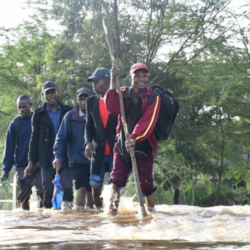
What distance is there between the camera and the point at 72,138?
28.1 feet

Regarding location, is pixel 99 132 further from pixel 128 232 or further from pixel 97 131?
pixel 128 232

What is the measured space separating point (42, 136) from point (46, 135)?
→ 0.06 m

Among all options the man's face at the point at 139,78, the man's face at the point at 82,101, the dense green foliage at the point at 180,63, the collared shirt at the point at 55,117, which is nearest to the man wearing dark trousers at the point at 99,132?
the man's face at the point at 82,101

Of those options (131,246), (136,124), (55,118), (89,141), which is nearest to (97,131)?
(89,141)

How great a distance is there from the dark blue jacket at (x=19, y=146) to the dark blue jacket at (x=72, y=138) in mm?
1507

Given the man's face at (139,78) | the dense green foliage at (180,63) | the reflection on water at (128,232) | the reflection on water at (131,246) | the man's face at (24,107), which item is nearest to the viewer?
the reflection on water at (131,246)

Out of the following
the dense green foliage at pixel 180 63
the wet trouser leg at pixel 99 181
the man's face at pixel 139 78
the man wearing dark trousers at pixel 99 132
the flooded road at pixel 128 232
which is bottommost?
the flooded road at pixel 128 232

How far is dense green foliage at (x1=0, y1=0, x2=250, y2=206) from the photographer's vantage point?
583 inches

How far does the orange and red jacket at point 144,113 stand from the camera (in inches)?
263

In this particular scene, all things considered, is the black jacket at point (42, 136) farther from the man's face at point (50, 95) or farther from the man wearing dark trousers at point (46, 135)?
the man's face at point (50, 95)

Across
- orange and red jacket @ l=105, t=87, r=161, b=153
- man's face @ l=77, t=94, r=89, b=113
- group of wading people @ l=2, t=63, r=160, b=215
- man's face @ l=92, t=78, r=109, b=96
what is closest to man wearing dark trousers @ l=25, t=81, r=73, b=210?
group of wading people @ l=2, t=63, r=160, b=215

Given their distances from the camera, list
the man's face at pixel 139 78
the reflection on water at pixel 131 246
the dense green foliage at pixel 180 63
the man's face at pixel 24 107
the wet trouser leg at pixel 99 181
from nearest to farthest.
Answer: the reflection on water at pixel 131 246 < the man's face at pixel 139 78 < the wet trouser leg at pixel 99 181 < the man's face at pixel 24 107 < the dense green foliage at pixel 180 63

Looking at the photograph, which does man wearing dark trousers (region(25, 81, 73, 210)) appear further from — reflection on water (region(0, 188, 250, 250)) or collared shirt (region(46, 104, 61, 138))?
reflection on water (region(0, 188, 250, 250))

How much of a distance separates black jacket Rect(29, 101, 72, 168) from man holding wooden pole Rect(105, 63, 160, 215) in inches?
89.5
